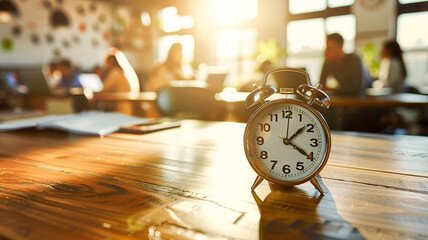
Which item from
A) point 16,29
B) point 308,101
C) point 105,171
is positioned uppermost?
point 16,29

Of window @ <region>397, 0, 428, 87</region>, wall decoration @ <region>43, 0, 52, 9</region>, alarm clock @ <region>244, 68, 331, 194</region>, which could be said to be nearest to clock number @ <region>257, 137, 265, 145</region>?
alarm clock @ <region>244, 68, 331, 194</region>

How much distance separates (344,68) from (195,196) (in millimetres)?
3157

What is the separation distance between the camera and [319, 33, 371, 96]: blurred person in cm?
310

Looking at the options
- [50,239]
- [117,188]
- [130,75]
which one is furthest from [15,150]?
[130,75]

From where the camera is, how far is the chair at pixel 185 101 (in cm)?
253

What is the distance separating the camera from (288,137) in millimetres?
553

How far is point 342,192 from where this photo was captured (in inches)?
20.4

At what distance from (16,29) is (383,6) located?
789 cm

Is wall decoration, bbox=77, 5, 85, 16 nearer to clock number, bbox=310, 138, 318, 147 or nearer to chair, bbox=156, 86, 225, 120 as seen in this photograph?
chair, bbox=156, 86, 225, 120

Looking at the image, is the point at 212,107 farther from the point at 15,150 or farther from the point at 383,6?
the point at 383,6

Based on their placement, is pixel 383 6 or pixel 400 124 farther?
pixel 383 6

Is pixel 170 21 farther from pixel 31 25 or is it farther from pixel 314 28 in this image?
pixel 314 28

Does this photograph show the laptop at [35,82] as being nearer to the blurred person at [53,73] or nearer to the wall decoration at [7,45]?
the blurred person at [53,73]

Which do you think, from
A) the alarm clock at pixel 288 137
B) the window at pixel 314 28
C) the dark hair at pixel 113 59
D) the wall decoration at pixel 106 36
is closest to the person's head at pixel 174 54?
the dark hair at pixel 113 59
